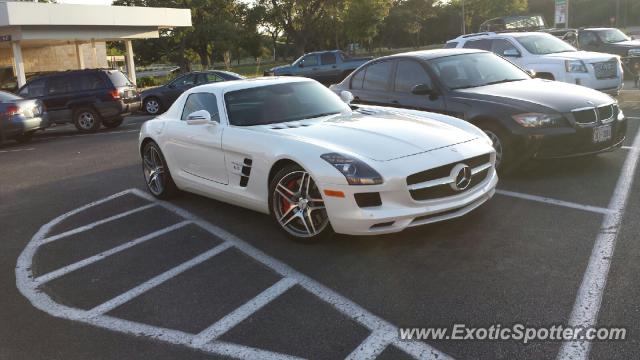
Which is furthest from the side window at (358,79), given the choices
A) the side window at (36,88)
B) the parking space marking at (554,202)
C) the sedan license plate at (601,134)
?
the side window at (36,88)

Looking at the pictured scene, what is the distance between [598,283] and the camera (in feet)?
13.0

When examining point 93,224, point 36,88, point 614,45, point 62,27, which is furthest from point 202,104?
point 62,27

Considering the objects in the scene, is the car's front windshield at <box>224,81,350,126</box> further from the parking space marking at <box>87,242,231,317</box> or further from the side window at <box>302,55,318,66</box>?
the side window at <box>302,55,318,66</box>

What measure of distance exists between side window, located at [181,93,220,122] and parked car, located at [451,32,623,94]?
7.77 m

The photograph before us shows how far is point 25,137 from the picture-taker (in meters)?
15.5

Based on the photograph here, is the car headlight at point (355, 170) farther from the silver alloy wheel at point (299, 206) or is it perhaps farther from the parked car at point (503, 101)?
the parked car at point (503, 101)

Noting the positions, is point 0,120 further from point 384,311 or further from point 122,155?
point 384,311

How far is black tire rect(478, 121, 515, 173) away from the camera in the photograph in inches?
275

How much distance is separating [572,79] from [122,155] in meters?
8.93

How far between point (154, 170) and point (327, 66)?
60.6 ft

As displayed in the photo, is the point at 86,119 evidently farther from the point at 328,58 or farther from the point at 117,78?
the point at 328,58

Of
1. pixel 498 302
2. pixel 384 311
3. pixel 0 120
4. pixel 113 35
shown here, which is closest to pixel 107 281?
pixel 384 311

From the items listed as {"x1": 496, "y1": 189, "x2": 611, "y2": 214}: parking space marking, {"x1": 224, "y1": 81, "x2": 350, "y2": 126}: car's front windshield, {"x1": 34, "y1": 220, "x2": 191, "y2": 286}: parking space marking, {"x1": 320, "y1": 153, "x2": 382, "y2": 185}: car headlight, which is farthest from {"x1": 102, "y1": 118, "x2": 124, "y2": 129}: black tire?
{"x1": 320, "y1": 153, "x2": 382, "y2": 185}: car headlight

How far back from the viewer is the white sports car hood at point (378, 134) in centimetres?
500
